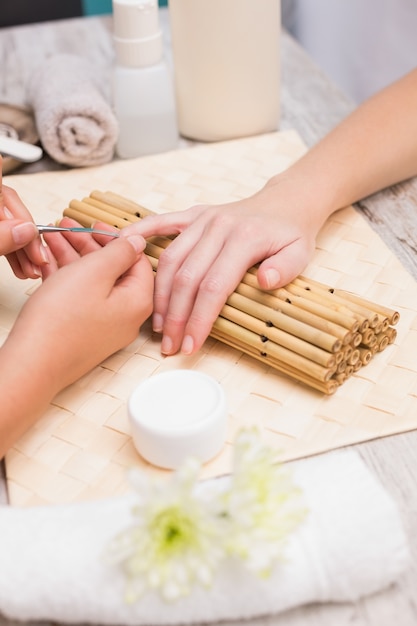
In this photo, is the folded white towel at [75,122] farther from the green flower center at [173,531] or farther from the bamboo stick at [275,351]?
the green flower center at [173,531]

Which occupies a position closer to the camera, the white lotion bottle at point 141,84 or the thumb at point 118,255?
the thumb at point 118,255

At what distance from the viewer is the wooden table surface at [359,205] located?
0.46 meters

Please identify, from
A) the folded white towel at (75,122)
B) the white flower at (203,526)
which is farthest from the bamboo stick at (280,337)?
the folded white towel at (75,122)

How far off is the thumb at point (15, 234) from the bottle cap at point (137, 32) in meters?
0.37

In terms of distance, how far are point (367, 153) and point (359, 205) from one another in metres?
0.06

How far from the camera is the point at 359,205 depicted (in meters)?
0.91

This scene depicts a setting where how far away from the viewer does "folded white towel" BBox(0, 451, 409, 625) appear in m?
0.44

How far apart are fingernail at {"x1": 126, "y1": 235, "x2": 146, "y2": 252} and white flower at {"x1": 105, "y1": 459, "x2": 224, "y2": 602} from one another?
329mm

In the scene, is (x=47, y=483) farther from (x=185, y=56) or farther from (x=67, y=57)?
(x=67, y=57)

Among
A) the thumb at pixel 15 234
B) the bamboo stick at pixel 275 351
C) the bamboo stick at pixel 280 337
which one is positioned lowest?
the bamboo stick at pixel 275 351

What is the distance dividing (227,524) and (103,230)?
1.35 ft

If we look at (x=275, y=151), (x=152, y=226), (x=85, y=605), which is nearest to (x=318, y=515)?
(x=85, y=605)

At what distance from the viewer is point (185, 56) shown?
101 centimetres

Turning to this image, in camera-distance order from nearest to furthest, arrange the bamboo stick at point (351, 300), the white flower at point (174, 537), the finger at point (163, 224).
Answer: the white flower at point (174, 537) < the bamboo stick at point (351, 300) < the finger at point (163, 224)
